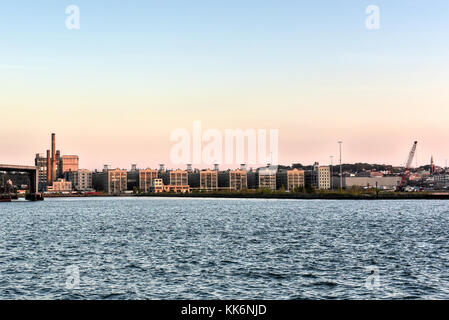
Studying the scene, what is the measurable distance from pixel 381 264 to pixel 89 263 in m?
21.2

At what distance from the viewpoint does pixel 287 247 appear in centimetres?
4912

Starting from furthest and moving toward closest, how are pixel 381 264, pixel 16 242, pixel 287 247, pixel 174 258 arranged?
pixel 16 242 < pixel 287 247 < pixel 174 258 < pixel 381 264

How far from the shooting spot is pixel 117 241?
183ft

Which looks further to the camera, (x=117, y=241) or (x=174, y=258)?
(x=117, y=241)
